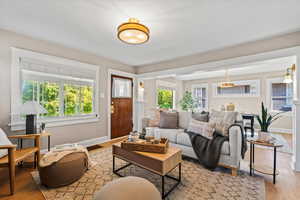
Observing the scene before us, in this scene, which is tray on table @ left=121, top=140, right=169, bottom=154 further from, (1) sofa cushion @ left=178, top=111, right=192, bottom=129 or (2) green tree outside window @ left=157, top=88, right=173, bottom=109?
(2) green tree outside window @ left=157, top=88, right=173, bottom=109

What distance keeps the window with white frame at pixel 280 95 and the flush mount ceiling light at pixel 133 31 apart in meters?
6.05

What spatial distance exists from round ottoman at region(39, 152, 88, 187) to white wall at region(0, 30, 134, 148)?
1.46m

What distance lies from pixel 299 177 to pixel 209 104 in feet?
16.9

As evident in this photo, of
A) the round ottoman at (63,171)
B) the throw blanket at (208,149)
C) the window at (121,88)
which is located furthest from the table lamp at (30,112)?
the throw blanket at (208,149)

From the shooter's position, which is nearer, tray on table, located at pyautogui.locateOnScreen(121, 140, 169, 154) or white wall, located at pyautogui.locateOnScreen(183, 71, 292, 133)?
tray on table, located at pyautogui.locateOnScreen(121, 140, 169, 154)

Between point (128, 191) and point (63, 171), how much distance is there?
128 cm

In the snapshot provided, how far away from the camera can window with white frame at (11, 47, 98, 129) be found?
2.69 metres

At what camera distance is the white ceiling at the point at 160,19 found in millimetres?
1822

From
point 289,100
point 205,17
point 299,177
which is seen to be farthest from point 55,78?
point 289,100

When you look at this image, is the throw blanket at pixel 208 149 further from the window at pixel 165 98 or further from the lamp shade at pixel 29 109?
the window at pixel 165 98

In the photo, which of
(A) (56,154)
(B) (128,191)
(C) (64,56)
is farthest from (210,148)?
(C) (64,56)

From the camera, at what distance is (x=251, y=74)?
596 cm

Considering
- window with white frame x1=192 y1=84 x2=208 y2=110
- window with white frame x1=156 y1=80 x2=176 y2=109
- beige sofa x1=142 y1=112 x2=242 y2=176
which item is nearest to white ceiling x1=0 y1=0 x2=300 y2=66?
beige sofa x1=142 y1=112 x2=242 y2=176

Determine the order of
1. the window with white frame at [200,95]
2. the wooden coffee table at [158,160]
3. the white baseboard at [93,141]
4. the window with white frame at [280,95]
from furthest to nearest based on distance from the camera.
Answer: the window with white frame at [200,95], the window with white frame at [280,95], the white baseboard at [93,141], the wooden coffee table at [158,160]
